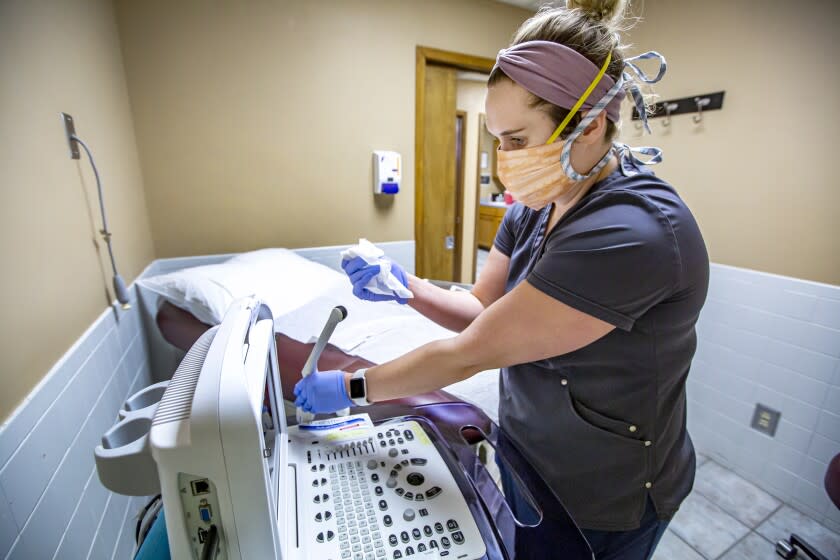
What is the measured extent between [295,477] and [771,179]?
86.6 inches

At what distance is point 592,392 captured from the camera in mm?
713

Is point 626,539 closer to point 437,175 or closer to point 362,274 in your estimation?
point 362,274

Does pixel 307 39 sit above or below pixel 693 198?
above

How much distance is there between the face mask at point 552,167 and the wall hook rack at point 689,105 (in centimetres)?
129

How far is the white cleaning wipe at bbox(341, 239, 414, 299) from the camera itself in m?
Result: 0.99

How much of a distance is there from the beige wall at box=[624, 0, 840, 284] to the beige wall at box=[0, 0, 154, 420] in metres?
2.49

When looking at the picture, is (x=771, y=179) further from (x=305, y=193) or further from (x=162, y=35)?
(x=162, y=35)

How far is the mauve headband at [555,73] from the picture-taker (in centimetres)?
69

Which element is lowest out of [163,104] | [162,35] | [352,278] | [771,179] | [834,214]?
[352,278]

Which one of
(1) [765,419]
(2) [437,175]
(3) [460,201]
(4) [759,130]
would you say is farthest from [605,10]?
(3) [460,201]

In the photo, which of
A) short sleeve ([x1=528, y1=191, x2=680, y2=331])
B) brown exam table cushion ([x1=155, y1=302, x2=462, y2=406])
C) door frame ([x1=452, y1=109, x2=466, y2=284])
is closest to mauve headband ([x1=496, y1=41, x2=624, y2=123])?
short sleeve ([x1=528, y1=191, x2=680, y2=331])

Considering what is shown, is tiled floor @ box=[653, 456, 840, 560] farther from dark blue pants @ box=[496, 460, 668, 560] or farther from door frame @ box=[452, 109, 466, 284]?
door frame @ box=[452, 109, 466, 284]

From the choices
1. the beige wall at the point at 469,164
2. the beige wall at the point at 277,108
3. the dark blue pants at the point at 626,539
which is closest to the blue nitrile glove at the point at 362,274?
the dark blue pants at the point at 626,539

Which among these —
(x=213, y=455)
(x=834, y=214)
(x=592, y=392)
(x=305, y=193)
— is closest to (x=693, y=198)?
(x=834, y=214)
